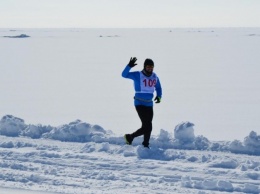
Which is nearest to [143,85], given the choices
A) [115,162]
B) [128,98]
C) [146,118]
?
[146,118]

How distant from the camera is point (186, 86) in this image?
55.4ft

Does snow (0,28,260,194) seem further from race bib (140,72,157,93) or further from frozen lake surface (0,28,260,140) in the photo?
race bib (140,72,157,93)

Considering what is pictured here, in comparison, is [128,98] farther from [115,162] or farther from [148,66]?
[115,162]

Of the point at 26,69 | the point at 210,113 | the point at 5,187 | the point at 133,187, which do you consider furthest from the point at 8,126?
the point at 26,69

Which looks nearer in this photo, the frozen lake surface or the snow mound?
the snow mound

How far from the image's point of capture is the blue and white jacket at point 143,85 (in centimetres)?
683

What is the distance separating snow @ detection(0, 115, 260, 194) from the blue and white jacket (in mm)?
666

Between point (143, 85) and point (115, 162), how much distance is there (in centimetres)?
117

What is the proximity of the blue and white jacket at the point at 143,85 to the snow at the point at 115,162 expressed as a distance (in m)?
0.67

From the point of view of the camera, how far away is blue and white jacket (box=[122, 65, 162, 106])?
6.83 metres

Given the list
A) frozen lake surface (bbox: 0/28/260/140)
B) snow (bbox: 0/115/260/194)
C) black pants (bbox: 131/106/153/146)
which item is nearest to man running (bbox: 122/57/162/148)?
black pants (bbox: 131/106/153/146)

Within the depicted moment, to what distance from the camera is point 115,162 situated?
21.3 ft

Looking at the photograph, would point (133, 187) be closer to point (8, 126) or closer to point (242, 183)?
point (242, 183)

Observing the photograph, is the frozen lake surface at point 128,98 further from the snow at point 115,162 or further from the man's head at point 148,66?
the man's head at point 148,66
